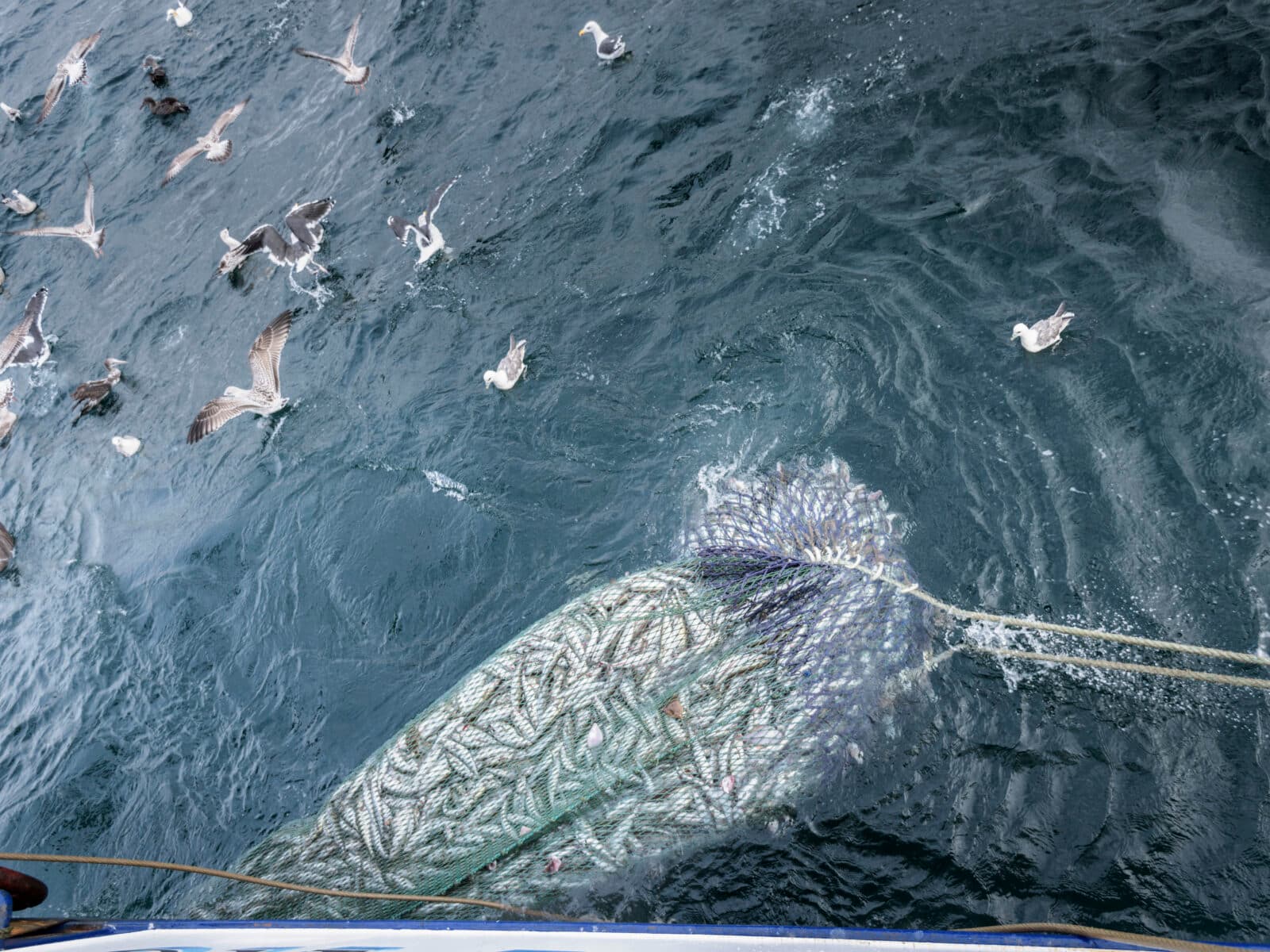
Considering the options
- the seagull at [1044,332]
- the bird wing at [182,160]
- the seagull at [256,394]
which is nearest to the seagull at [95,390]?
the seagull at [256,394]

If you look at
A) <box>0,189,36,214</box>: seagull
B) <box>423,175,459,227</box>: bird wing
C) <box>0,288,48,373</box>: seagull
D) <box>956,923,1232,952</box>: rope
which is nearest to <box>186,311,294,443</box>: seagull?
<box>423,175,459,227</box>: bird wing

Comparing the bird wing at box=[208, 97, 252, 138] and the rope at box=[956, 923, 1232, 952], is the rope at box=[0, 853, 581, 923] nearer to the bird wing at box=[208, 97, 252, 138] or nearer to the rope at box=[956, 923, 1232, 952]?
the rope at box=[956, 923, 1232, 952]

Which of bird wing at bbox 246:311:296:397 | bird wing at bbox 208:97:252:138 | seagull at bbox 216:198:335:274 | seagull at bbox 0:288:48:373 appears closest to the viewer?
bird wing at bbox 246:311:296:397

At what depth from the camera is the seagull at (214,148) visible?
13.4 metres

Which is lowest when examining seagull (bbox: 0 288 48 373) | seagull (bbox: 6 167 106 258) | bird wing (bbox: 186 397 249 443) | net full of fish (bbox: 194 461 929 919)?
net full of fish (bbox: 194 461 929 919)

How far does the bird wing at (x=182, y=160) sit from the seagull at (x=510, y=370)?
8.14 meters

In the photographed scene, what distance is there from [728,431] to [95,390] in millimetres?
8669

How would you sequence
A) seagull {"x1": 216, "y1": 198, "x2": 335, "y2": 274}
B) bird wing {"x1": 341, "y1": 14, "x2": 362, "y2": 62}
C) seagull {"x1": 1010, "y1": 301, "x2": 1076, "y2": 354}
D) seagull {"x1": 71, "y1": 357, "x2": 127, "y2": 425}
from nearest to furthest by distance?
seagull {"x1": 1010, "y1": 301, "x2": 1076, "y2": 354} → seagull {"x1": 216, "y1": 198, "x2": 335, "y2": 274} → seagull {"x1": 71, "y1": 357, "x2": 127, "y2": 425} → bird wing {"x1": 341, "y1": 14, "x2": 362, "y2": 62}

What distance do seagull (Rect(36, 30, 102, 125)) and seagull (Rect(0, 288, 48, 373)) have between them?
19.5 feet

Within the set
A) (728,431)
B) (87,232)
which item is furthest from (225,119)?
(728,431)

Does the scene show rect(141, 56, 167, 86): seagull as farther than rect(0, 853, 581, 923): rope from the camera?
Yes

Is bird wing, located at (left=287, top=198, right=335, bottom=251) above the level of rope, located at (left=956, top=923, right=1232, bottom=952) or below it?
above

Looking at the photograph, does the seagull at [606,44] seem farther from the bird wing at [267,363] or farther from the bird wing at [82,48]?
the bird wing at [82,48]

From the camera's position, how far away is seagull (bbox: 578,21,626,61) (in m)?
11.6
